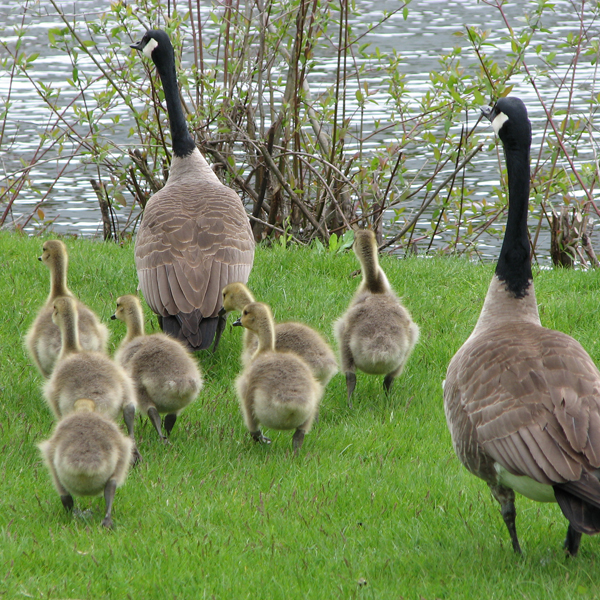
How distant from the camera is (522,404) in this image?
12.1ft

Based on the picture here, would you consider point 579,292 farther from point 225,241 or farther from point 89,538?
point 89,538

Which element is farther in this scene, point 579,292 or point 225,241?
point 579,292

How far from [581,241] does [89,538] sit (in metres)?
8.07

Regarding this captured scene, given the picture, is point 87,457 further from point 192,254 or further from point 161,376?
point 192,254

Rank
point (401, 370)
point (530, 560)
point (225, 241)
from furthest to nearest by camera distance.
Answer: point (225, 241) < point (401, 370) < point (530, 560)

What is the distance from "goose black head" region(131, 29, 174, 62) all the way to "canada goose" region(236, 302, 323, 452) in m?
4.70

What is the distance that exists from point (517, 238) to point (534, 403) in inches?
52.0

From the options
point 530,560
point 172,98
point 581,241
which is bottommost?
point 581,241

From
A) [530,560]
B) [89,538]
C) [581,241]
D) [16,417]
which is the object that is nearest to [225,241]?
[16,417]

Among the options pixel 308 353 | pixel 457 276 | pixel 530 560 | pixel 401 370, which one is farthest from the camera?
pixel 457 276

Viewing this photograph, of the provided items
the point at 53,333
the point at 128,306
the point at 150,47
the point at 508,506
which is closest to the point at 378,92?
the point at 150,47

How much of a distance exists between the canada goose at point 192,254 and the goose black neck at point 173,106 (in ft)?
1.80

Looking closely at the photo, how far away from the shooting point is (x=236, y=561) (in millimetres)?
3977

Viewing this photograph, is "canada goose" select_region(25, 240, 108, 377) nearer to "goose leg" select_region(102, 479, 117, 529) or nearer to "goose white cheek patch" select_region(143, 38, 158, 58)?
"goose leg" select_region(102, 479, 117, 529)
